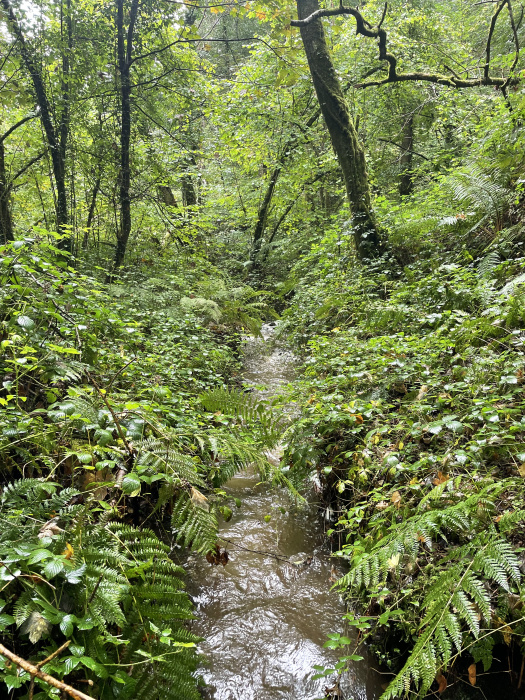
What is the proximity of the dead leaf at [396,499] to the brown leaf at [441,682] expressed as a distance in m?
0.72

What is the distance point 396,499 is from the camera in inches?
84.6

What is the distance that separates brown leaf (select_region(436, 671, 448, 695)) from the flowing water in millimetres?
437

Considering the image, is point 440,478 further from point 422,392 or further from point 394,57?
point 394,57

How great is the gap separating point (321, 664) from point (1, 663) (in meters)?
1.68

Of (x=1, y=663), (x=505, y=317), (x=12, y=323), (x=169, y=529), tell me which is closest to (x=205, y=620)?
(x=169, y=529)

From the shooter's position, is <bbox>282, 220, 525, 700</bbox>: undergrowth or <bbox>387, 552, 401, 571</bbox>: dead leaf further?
<bbox>387, 552, 401, 571</bbox>: dead leaf

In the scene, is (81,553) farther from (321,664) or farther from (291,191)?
(291,191)

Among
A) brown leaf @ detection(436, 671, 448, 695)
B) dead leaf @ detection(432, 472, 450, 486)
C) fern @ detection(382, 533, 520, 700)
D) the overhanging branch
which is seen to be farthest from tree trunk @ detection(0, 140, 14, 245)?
brown leaf @ detection(436, 671, 448, 695)

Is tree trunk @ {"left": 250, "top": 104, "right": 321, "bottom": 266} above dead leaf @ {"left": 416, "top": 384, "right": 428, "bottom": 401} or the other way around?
above

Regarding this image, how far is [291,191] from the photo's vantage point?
34.1ft

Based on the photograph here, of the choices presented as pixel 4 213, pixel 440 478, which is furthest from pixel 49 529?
pixel 4 213

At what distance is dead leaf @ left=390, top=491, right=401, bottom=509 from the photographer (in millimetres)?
2119

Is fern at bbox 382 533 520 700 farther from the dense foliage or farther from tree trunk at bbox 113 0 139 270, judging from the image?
tree trunk at bbox 113 0 139 270

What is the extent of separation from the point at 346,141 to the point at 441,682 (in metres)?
6.62
